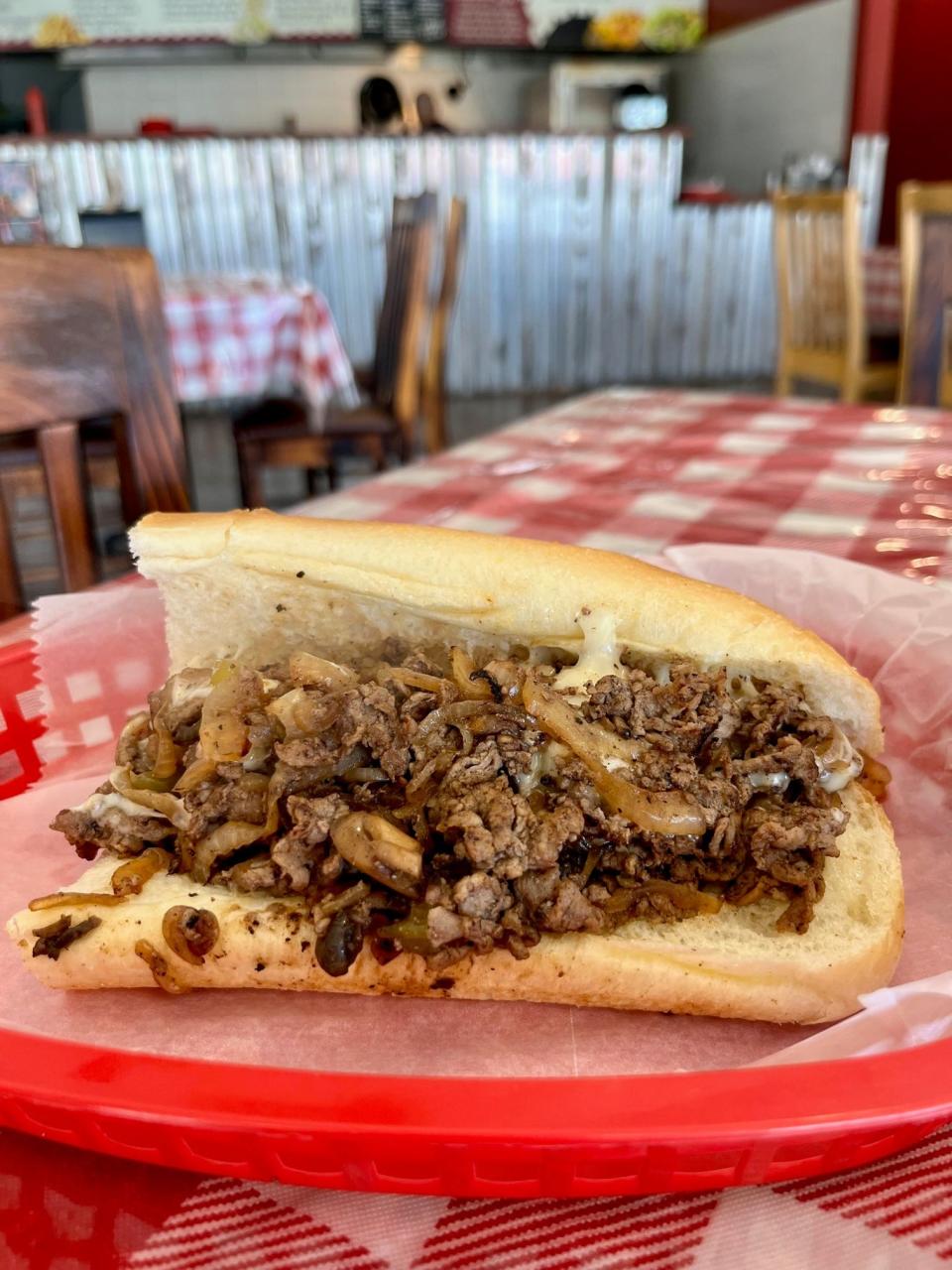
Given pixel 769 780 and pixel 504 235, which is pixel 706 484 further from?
pixel 504 235

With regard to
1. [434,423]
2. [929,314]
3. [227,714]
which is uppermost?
[929,314]

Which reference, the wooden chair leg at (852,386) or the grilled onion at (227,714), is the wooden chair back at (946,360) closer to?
the wooden chair leg at (852,386)

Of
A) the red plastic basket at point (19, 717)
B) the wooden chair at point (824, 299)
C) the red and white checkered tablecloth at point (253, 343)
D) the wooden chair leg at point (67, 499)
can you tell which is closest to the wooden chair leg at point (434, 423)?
the red and white checkered tablecloth at point (253, 343)

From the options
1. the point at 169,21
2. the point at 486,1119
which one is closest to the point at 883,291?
the point at 486,1119

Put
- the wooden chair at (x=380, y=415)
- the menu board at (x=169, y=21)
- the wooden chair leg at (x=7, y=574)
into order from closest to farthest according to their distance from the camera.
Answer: the wooden chair leg at (x=7, y=574) → the wooden chair at (x=380, y=415) → the menu board at (x=169, y=21)

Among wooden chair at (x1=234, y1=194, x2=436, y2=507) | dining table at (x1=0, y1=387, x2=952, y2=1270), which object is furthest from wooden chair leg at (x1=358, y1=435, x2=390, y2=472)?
dining table at (x1=0, y1=387, x2=952, y2=1270)

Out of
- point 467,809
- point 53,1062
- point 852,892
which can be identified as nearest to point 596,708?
point 467,809

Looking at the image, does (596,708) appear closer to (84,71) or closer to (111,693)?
(111,693)
